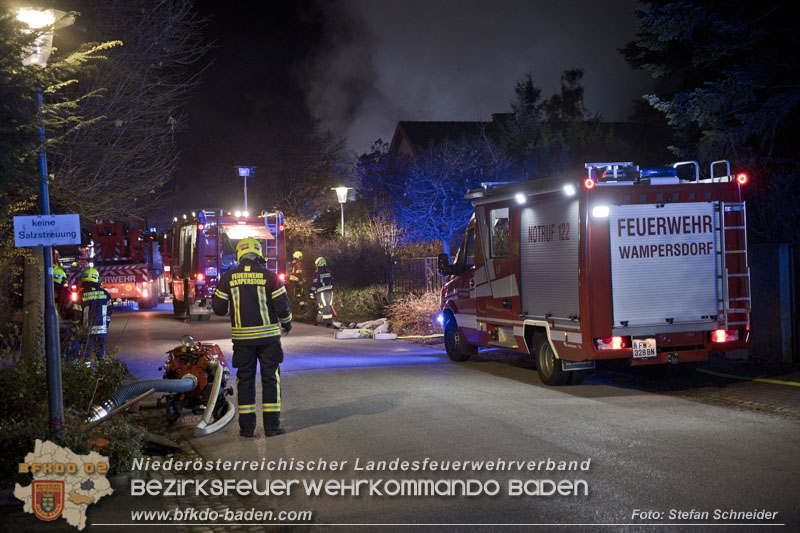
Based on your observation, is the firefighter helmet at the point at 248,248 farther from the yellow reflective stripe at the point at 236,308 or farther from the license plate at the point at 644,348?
the license plate at the point at 644,348

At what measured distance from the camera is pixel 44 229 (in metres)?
7.02

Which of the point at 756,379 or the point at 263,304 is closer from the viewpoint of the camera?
the point at 263,304

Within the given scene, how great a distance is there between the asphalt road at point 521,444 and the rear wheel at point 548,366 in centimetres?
25

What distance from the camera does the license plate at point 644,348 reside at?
10.2 m

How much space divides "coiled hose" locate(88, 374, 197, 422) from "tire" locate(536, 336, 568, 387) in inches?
187

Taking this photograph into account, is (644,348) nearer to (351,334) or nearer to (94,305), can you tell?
(94,305)

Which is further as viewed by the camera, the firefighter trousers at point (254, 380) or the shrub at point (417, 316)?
the shrub at point (417, 316)

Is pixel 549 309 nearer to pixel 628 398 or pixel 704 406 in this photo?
pixel 628 398

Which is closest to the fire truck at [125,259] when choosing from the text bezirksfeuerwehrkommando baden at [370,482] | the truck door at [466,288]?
the truck door at [466,288]

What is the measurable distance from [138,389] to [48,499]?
2.76 metres

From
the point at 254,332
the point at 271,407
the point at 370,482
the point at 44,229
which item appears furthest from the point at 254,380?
the point at 44,229

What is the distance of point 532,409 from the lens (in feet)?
31.2

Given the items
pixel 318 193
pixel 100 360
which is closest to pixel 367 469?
pixel 100 360

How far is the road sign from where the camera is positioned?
6969mm
